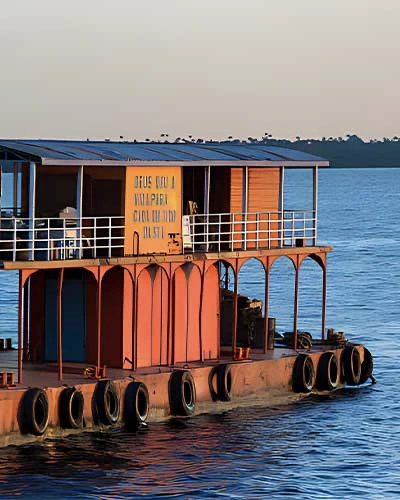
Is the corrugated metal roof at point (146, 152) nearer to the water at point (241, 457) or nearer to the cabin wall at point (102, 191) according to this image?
the cabin wall at point (102, 191)

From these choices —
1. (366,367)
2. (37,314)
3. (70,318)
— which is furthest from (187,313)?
(366,367)

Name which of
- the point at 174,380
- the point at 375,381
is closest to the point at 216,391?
the point at 174,380

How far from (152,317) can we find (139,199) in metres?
3.33

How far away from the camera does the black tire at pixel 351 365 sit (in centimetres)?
4738

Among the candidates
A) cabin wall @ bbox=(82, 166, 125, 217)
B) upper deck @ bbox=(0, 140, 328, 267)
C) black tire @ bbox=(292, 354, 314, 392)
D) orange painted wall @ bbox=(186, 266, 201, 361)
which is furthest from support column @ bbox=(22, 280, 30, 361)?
black tire @ bbox=(292, 354, 314, 392)

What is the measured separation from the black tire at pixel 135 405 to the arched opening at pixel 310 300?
2269cm

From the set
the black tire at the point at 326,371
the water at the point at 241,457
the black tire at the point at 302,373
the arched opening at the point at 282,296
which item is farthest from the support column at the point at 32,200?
the arched opening at the point at 282,296

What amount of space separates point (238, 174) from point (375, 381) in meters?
9.69

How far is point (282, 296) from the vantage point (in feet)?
279

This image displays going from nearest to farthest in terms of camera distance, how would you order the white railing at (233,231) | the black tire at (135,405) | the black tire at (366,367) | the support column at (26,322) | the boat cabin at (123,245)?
the black tire at (135,405) → the boat cabin at (123,245) → the support column at (26,322) → the white railing at (233,231) → the black tire at (366,367)

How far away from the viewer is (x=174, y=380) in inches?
A: 1593

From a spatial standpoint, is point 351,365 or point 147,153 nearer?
point 147,153

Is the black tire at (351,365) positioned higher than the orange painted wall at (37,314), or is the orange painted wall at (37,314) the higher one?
the orange painted wall at (37,314)

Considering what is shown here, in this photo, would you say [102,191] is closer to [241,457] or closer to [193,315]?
[193,315]
